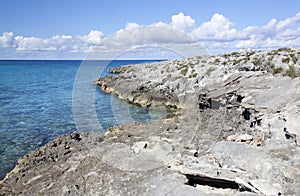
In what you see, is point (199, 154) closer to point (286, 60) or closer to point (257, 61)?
point (286, 60)

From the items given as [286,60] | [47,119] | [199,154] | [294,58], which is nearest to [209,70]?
[286,60]

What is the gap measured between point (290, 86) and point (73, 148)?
1471 centimetres

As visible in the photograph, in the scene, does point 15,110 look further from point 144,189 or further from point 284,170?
point 284,170

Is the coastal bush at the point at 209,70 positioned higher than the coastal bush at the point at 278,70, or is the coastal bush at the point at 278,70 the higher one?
the coastal bush at the point at 278,70

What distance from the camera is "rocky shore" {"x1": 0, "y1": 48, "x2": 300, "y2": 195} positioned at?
965 cm

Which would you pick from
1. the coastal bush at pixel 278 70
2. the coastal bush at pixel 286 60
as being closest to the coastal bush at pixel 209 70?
the coastal bush at pixel 286 60

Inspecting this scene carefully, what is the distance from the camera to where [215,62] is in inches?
1624

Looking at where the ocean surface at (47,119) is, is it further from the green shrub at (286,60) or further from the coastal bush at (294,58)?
the coastal bush at (294,58)

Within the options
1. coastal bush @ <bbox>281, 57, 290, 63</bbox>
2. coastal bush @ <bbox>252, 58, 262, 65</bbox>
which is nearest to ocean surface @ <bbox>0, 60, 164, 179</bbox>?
coastal bush @ <bbox>252, 58, 262, 65</bbox>

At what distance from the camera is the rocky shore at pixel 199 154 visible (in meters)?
9.65

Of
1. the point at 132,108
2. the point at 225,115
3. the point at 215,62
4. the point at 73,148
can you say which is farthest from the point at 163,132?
the point at 215,62

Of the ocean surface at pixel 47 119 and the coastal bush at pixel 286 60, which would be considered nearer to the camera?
the ocean surface at pixel 47 119

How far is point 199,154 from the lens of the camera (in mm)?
13406

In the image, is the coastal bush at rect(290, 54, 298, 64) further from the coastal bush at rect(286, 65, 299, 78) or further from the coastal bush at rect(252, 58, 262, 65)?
the coastal bush at rect(252, 58, 262, 65)
